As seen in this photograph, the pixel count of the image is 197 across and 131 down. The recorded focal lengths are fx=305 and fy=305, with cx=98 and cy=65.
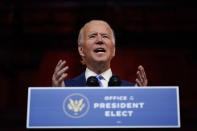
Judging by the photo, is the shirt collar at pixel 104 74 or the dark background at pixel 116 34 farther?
the dark background at pixel 116 34

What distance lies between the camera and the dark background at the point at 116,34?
10.6 feet

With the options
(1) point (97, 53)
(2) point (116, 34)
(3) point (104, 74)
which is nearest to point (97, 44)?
(1) point (97, 53)

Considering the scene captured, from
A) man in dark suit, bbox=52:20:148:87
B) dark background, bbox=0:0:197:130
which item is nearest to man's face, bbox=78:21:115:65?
man in dark suit, bbox=52:20:148:87

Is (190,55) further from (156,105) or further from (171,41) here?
(156,105)

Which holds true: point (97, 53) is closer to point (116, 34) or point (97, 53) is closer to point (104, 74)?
point (104, 74)

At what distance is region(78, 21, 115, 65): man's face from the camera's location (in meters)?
1.70

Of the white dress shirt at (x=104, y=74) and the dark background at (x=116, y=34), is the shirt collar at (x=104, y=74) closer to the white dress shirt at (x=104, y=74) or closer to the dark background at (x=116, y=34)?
the white dress shirt at (x=104, y=74)

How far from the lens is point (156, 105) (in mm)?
1305

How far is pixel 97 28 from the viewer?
175 cm

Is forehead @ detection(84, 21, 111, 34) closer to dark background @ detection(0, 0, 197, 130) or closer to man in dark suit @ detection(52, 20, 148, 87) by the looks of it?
man in dark suit @ detection(52, 20, 148, 87)

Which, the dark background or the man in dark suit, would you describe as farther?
the dark background

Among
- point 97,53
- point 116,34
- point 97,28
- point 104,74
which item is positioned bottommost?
point 104,74

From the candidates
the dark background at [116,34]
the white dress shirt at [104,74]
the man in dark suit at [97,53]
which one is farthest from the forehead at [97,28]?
the dark background at [116,34]

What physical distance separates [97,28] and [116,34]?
154cm
